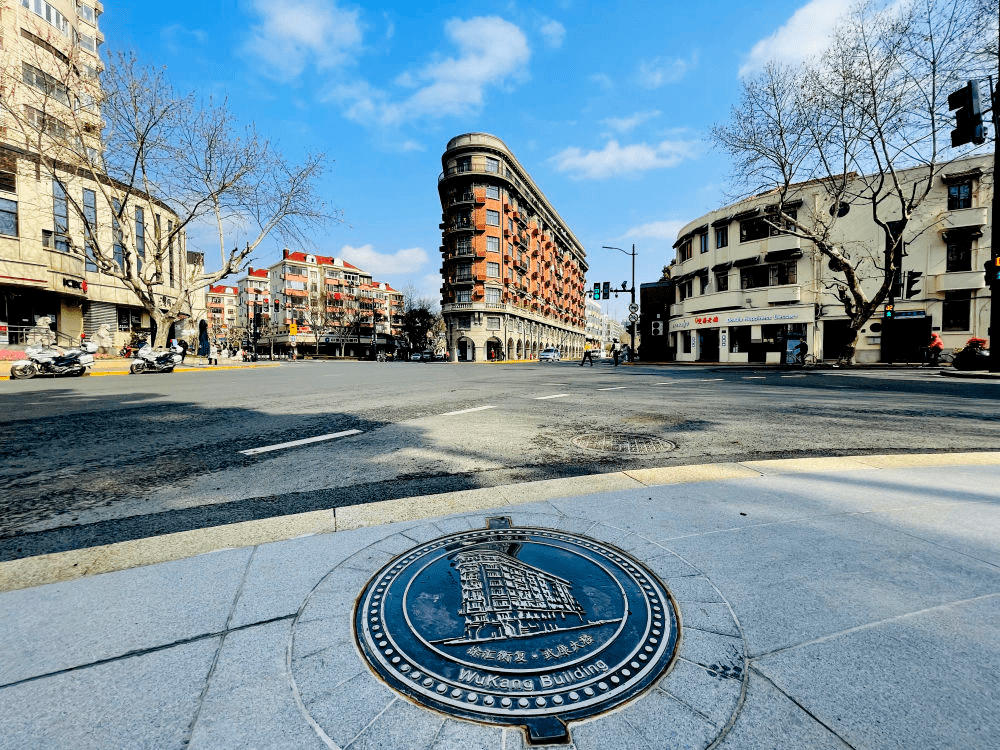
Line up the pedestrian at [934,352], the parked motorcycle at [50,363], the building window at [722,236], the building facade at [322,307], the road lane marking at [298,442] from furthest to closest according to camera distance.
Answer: the building facade at [322,307] → the building window at [722,236] → the pedestrian at [934,352] → the parked motorcycle at [50,363] → the road lane marking at [298,442]

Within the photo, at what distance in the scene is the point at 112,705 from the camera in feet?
4.43

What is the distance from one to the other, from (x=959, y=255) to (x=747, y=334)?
12.2 meters

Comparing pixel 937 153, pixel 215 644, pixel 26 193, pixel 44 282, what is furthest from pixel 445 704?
pixel 26 193

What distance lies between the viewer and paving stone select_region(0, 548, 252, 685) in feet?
5.24

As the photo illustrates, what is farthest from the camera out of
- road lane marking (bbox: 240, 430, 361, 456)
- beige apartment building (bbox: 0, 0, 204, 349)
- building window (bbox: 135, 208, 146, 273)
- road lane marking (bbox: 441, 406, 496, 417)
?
building window (bbox: 135, 208, 146, 273)

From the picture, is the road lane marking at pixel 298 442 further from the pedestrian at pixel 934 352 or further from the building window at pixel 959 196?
the building window at pixel 959 196

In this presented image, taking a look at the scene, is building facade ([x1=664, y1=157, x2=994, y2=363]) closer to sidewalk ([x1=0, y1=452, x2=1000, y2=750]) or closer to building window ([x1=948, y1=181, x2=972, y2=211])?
building window ([x1=948, y1=181, x2=972, y2=211])

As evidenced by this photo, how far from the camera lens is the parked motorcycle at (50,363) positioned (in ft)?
44.7

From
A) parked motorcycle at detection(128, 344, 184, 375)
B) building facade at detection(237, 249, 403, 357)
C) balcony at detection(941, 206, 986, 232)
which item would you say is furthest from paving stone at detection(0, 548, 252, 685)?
building facade at detection(237, 249, 403, 357)

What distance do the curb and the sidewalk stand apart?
0.07 ft

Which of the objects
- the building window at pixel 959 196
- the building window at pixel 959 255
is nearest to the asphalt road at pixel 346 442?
the building window at pixel 959 255

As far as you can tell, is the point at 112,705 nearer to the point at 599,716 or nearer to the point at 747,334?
the point at 599,716

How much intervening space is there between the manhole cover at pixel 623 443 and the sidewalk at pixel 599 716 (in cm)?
171

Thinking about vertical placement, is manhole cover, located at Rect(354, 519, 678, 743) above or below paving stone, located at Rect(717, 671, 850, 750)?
above
